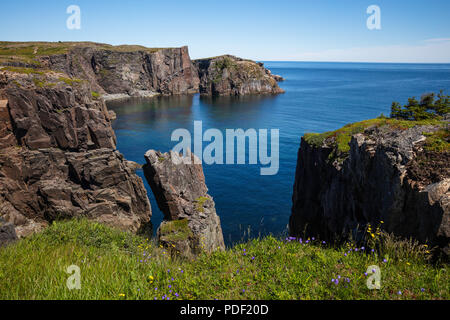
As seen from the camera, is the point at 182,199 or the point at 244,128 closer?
the point at 182,199

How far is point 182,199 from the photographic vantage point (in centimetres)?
3428

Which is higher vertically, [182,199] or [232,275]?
[232,275]

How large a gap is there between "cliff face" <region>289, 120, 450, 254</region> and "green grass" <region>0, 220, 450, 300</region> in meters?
1.67

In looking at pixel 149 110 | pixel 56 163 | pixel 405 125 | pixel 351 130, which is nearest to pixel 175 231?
pixel 351 130

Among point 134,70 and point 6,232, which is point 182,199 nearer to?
point 6,232

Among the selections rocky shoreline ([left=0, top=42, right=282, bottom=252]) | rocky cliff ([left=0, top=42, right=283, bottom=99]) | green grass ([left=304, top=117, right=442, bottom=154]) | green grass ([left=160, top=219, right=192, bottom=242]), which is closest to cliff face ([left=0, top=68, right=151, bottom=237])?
rocky shoreline ([left=0, top=42, right=282, bottom=252])

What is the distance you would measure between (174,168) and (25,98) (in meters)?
24.7

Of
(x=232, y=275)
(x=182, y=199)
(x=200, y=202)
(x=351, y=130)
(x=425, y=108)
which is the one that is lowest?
(x=200, y=202)

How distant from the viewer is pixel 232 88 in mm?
183875

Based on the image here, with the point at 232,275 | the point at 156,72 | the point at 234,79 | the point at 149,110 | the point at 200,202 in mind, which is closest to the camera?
the point at 232,275

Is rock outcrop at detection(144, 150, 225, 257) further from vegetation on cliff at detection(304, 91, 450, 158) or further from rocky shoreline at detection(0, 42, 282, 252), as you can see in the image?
vegetation on cliff at detection(304, 91, 450, 158)

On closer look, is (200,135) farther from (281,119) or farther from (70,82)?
(70,82)

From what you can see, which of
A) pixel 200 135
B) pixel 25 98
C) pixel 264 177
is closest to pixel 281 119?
pixel 200 135

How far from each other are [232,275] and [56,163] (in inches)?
1722
